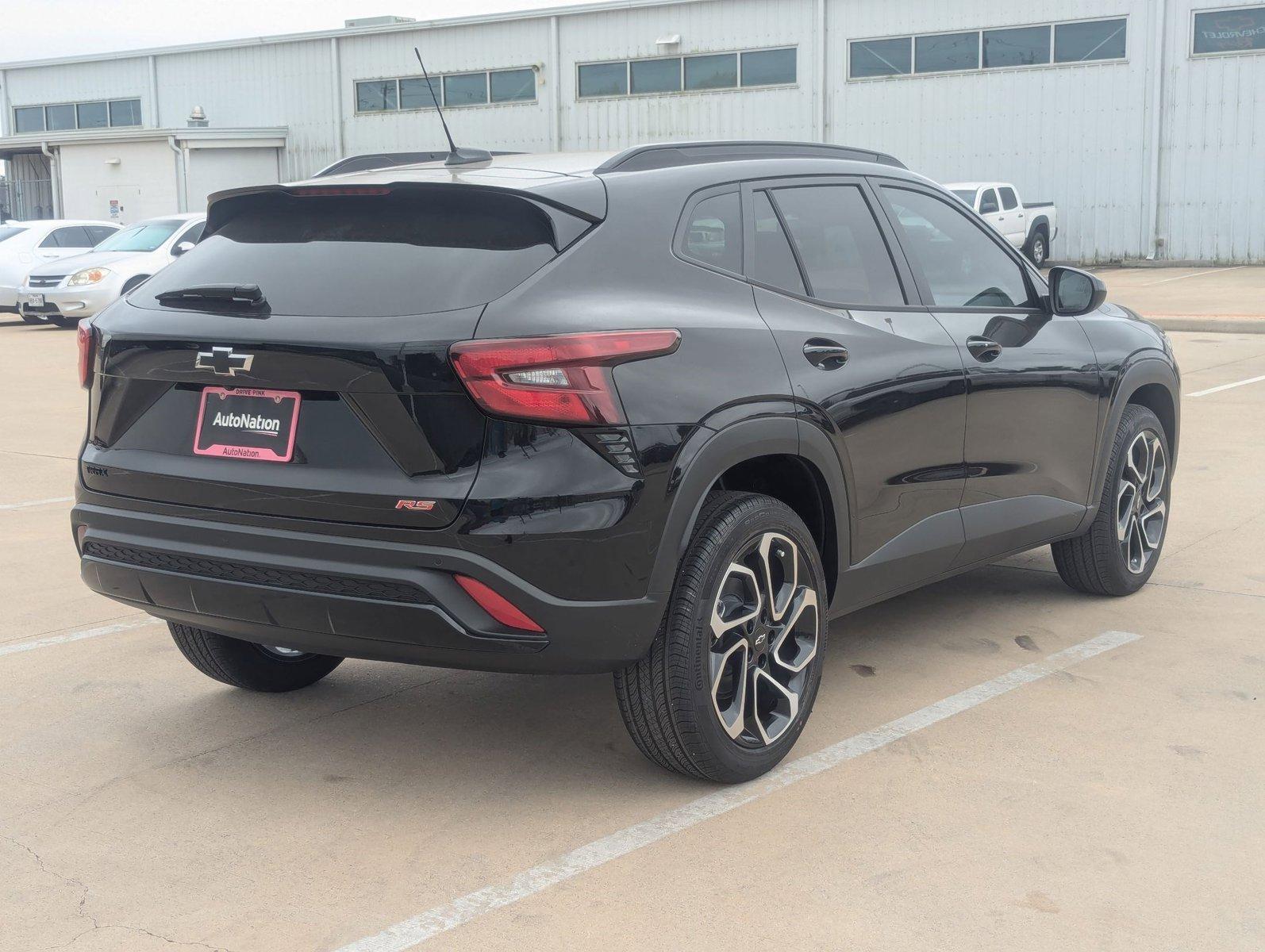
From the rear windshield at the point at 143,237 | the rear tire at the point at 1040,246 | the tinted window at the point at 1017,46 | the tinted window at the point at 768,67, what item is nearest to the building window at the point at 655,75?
the tinted window at the point at 768,67

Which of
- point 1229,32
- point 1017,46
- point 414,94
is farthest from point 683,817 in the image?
point 414,94

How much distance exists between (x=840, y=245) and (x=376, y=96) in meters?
35.0

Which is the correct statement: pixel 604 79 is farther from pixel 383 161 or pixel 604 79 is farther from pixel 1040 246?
pixel 383 161

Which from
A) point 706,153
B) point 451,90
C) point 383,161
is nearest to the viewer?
point 706,153

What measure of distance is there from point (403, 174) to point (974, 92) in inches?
1117

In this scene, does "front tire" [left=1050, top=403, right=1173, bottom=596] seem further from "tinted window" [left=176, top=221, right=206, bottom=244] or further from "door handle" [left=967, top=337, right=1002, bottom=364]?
"tinted window" [left=176, top=221, right=206, bottom=244]

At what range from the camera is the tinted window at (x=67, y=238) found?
22.7 metres

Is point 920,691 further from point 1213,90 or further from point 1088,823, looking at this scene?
point 1213,90

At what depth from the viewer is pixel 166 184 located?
3619cm

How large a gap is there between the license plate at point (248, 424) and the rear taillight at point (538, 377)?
48 centimetres

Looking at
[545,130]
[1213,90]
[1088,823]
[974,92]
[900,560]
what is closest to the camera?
[1088,823]

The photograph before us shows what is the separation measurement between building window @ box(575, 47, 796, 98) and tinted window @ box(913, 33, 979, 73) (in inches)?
109

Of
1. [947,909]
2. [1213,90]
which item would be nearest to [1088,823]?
[947,909]

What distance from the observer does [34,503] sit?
26.2ft
